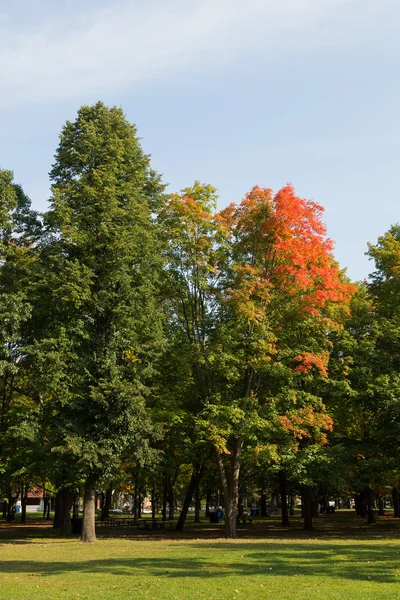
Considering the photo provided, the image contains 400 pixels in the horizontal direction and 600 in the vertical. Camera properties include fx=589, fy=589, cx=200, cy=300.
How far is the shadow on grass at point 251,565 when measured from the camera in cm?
1389

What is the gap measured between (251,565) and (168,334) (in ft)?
57.6

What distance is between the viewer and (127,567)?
1572cm

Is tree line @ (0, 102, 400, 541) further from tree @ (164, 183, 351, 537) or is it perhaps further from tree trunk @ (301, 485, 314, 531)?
tree trunk @ (301, 485, 314, 531)

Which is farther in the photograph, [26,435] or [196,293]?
[196,293]

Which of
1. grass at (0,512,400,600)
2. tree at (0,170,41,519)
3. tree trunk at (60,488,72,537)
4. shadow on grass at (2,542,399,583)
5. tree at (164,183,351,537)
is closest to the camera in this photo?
grass at (0,512,400,600)

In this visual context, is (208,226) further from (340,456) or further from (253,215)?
(340,456)

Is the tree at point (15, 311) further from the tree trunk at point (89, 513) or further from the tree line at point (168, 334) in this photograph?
the tree trunk at point (89, 513)

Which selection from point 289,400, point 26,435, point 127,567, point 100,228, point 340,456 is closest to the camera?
point 127,567

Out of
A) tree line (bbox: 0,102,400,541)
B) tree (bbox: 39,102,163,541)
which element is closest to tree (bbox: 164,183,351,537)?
tree line (bbox: 0,102,400,541)

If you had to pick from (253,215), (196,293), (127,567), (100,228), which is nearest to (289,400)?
(196,293)

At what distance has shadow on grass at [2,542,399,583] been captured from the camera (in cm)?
1389

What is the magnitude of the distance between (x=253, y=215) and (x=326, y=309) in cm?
651

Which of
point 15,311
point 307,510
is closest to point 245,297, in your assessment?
point 15,311

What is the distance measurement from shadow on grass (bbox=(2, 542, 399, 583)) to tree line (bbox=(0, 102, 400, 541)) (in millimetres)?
8675
